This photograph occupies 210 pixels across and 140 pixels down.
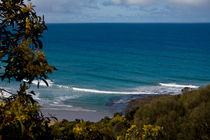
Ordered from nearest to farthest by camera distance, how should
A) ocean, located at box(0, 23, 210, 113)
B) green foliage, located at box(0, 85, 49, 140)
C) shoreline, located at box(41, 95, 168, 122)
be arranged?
green foliage, located at box(0, 85, 49, 140)
shoreline, located at box(41, 95, 168, 122)
ocean, located at box(0, 23, 210, 113)

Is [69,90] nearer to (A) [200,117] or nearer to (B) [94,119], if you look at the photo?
(B) [94,119]

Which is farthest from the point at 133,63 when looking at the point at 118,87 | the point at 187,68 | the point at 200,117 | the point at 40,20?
the point at 40,20

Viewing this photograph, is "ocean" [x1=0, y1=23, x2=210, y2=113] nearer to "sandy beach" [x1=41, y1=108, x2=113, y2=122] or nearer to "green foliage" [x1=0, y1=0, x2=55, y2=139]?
"sandy beach" [x1=41, y1=108, x2=113, y2=122]

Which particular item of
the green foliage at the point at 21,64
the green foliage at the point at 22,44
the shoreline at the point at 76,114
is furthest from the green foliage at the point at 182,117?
the shoreline at the point at 76,114

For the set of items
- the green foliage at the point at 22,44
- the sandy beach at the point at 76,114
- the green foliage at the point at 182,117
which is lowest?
the sandy beach at the point at 76,114

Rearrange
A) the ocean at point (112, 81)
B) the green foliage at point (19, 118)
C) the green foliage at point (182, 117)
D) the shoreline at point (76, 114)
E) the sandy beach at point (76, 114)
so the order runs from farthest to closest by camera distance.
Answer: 1. the ocean at point (112, 81)
2. the sandy beach at point (76, 114)
3. the shoreline at point (76, 114)
4. the green foliage at point (182, 117)
5. the green foliage at point (19, 118)

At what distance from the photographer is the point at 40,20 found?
457cm

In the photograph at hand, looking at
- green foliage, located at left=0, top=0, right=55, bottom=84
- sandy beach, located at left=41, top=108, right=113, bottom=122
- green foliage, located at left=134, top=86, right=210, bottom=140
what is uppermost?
green foliage, located at left=0, top=0, right=55, bottom=84

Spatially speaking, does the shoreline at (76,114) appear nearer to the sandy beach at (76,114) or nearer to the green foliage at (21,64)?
the sandy beach at (76,114)

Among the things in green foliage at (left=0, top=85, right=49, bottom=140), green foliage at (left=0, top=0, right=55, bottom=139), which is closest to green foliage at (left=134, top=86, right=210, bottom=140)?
green foliage at (left=0, top=85, right=49, bottom=140)

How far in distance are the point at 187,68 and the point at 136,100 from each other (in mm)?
20213

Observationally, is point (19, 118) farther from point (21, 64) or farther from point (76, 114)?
point (76, 114)

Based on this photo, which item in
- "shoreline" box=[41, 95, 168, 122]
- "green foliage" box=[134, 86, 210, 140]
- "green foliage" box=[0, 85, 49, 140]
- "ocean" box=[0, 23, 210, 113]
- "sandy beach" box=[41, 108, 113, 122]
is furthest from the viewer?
"ocean" box=[0, 23, 210, 113]

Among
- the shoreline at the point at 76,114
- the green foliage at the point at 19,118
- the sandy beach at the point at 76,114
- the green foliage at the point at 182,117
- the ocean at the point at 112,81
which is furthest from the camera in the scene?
the ocean at the point at 112,81
